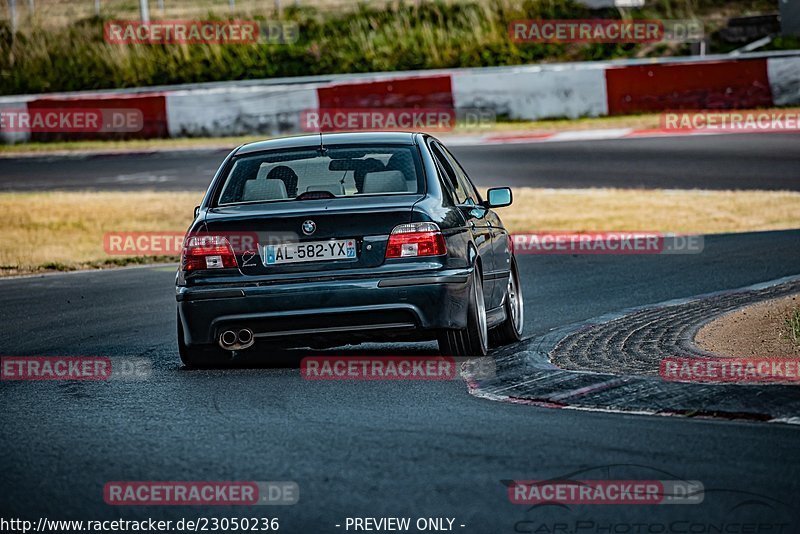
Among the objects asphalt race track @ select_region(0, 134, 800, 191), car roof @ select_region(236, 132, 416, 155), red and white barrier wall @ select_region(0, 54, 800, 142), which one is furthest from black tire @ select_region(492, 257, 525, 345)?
red and white barrier wall @ select_region(0, 54, 800, 142)

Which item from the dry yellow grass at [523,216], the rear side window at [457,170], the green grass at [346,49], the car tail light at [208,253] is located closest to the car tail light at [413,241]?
the car tail light at [208,253]

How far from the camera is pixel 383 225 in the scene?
850 cm

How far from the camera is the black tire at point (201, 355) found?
9016 mm

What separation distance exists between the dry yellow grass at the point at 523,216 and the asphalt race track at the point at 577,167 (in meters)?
0.75

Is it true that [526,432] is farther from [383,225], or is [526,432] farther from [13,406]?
[13,406]

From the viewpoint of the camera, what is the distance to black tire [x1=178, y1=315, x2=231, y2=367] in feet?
29.6

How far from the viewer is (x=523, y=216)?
66.1 ft

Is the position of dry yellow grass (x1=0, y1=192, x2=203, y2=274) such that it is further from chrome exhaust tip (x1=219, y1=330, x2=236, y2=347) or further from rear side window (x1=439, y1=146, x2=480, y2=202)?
chrome exhaust tip (x1=219, y1=330, x2=236, y2=347)

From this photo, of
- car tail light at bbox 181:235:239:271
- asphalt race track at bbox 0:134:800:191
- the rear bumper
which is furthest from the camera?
asphalt race track at bbox 0:134:800:191

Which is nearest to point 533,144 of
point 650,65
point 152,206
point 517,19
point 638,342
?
point 650,65

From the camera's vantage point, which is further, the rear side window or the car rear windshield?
the rear side window

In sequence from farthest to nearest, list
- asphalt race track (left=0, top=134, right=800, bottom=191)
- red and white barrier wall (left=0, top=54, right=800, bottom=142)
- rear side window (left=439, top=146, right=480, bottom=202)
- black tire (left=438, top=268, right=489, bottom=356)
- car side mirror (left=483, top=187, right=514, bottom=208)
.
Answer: red and white barrier wall (left=0, top=54, right=800, bottom=142)
asphalt race track (left=0, top=134, right=800, bottom=191)
rear side window (left=439, top=146, right=480, bottom=202)
car side mirror (left=483, top=187, right=514, bottom=208)
black tire (left=438, top=268, right=489, bottom=356)

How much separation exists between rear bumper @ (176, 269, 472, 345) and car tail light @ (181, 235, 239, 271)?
0.13 metres

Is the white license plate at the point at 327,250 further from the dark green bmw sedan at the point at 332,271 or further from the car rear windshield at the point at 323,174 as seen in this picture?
the car rear windshield at the point at 323,174
